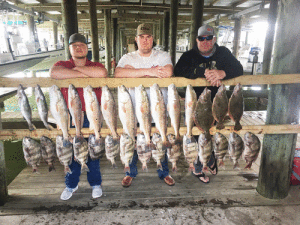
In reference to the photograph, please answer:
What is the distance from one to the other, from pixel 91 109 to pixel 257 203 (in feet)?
9.59

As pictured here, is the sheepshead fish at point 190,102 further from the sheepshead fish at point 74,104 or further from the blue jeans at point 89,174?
the blue jeans at point 89,174

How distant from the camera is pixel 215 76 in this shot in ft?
9.19

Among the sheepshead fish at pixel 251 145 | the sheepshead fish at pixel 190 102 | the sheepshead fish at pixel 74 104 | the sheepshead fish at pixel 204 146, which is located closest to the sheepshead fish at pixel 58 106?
the sheepshead fish at pixel 74 104

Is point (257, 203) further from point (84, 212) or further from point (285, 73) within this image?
point (84, 212)

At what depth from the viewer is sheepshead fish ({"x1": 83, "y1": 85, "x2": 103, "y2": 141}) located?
2.61 m

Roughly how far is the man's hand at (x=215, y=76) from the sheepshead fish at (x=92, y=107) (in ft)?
4.91

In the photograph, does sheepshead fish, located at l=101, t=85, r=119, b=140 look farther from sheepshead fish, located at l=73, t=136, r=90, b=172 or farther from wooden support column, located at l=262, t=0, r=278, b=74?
wooden support column, located at l=262, t=0, r=278, b=74

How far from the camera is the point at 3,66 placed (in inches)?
270

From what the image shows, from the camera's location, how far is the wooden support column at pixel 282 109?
299 centimetres

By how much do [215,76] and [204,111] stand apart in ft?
1.62

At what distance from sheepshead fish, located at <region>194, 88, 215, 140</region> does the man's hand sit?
0.59ft

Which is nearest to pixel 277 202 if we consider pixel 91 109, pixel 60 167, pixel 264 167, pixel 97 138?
pixel 264 167

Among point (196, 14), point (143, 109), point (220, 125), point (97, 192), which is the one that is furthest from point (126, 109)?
point (196, 14)

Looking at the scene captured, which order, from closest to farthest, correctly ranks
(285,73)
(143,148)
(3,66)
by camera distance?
(143,148)
(285,73)
(3,66)
